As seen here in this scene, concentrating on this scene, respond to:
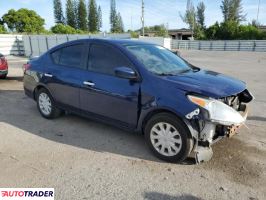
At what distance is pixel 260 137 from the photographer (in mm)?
5062

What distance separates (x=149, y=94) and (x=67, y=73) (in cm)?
190

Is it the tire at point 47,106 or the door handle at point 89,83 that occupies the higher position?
the door handle at point 89,83

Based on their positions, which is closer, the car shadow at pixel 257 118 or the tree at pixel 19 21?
the car shadow at pixel 257 118

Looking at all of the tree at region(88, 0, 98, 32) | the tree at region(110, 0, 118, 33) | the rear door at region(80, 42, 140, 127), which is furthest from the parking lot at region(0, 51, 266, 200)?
the tree at region(110, 0, 118, 33)

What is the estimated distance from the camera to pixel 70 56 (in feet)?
17.9

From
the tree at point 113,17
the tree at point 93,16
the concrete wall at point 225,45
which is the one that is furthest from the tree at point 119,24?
the concrete wall at point 225,45

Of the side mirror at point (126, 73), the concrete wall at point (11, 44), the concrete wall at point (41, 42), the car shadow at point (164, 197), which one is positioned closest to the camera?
the car shadow at point (164, 197)

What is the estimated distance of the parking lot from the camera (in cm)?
343

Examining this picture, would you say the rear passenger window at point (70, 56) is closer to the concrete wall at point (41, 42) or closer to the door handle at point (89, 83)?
the door handle at point (89, 83)

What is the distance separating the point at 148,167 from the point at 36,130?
2.42m

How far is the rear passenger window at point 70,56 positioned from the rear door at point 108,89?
282mm

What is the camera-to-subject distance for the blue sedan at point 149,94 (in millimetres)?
3877

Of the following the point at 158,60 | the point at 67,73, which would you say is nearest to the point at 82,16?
the point at 67,73

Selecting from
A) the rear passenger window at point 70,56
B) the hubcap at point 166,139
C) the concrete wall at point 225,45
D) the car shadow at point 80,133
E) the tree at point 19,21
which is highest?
the tree at point 19,21
